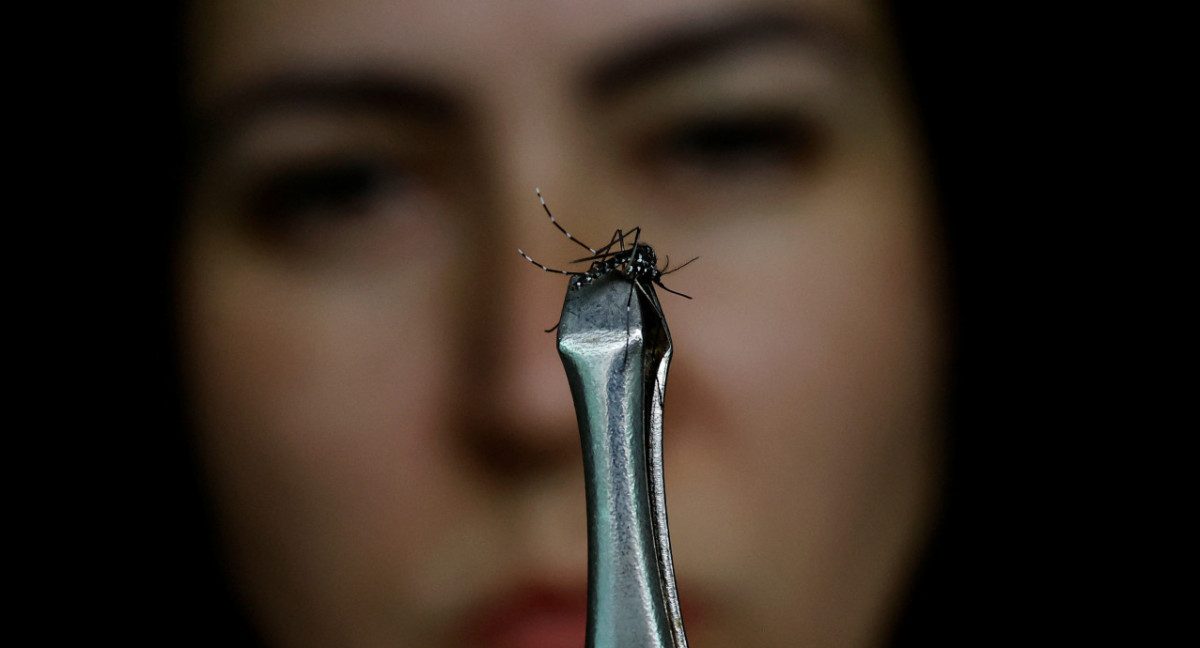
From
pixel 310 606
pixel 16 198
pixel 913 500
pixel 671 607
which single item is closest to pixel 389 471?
pixel 310 606

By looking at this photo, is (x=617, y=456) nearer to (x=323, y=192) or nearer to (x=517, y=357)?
(x=517, y=357)

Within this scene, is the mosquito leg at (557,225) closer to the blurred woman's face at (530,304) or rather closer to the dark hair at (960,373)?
the blurred woman's face at (530,304)

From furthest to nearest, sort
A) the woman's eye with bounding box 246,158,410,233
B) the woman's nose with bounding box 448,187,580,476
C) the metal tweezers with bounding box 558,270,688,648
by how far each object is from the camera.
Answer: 1. the woman's eye with bounding box 246,158,410,233
2. the woman's nose with bounding box 448,187,580,476
3. the metal tweezers with bounding box 558,270,688,648

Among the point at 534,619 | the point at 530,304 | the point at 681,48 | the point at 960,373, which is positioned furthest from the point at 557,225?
the point at 960,373

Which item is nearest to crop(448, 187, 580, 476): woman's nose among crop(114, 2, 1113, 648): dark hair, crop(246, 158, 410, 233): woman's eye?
crop(246, 158, 410, 233): woman's eye

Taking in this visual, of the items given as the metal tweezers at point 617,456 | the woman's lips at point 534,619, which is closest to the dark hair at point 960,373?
the woman's lips at point 534,619

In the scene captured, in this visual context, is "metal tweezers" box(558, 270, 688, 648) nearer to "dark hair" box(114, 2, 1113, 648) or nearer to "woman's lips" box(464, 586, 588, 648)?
"woman's lips" box(464, 586, 588, 648)

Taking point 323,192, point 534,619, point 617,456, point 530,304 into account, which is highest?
point 323,192
